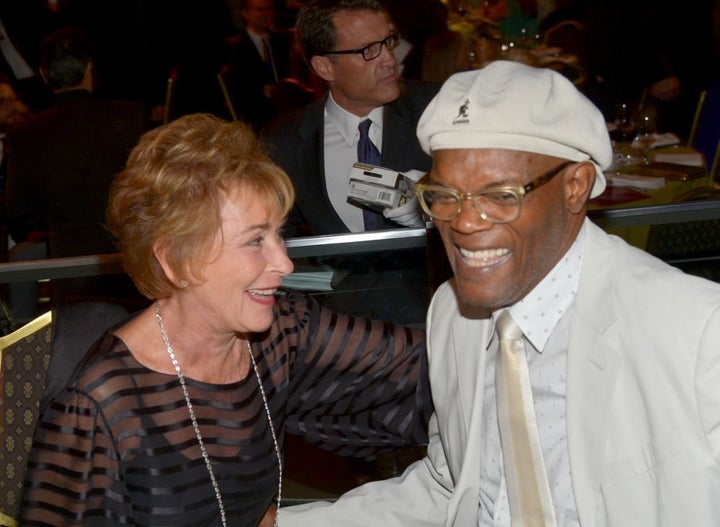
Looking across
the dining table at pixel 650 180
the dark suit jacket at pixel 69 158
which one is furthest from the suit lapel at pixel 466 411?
the dark suit jacket at pixel 69 158

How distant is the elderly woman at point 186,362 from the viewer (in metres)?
2.25

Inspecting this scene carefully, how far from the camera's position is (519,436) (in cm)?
214

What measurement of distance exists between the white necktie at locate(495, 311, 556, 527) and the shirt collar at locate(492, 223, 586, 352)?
1.3 inches

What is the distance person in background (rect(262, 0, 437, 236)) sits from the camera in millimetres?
4070

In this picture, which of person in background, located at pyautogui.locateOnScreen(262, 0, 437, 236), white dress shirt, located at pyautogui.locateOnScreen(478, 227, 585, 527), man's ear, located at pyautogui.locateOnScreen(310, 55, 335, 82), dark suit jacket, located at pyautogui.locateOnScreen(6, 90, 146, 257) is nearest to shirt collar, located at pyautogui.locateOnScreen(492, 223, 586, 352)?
white dress shirt, located at pyautogui.locateOnScreen(478, 227, 585, 527)

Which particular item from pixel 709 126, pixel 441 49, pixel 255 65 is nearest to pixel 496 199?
pixel 441 49

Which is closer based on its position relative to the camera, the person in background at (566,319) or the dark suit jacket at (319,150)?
the person in background at (566,319)

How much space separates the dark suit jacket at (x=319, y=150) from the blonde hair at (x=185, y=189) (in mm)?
1693

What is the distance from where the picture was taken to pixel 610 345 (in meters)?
2.01

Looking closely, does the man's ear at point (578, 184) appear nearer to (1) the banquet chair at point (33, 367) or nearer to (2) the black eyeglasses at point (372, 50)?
(1) the banquet chair at point (33, 367)

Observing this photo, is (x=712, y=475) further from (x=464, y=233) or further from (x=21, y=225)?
(x=21, y=225)

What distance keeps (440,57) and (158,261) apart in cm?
450

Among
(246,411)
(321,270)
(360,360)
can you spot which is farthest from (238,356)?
(321,270)

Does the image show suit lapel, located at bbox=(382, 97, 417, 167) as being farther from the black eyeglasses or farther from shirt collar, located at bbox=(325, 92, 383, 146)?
the black eyeglasses
